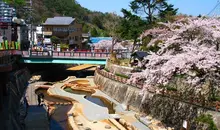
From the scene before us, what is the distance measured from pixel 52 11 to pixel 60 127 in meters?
149

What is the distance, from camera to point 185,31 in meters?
27.1

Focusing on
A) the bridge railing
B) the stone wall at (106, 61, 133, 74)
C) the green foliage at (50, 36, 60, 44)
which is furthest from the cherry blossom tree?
the green foliage at (50, 36, 60, 44)

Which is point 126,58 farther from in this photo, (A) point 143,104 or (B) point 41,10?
(B) point 41,10

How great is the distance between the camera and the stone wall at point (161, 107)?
24875 millimetres

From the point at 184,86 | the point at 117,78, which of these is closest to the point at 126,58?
the point at 117,78

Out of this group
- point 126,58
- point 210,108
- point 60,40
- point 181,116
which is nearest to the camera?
point 210,108

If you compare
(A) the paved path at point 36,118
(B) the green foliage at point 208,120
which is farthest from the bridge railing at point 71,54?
(B) the green foliage at point 208,120

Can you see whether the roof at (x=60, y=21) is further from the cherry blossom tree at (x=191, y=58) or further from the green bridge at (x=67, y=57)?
the cherry blossom tree at (x=191, y=58)

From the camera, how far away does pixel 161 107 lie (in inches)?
1160

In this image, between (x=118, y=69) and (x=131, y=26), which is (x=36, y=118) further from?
(x=131, y=26)

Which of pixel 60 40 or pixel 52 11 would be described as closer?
pixel 60 40

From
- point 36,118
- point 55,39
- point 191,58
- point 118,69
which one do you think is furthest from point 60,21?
point 191,58

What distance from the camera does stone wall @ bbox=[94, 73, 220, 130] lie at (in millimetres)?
24875

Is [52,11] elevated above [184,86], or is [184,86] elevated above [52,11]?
[52,11]
